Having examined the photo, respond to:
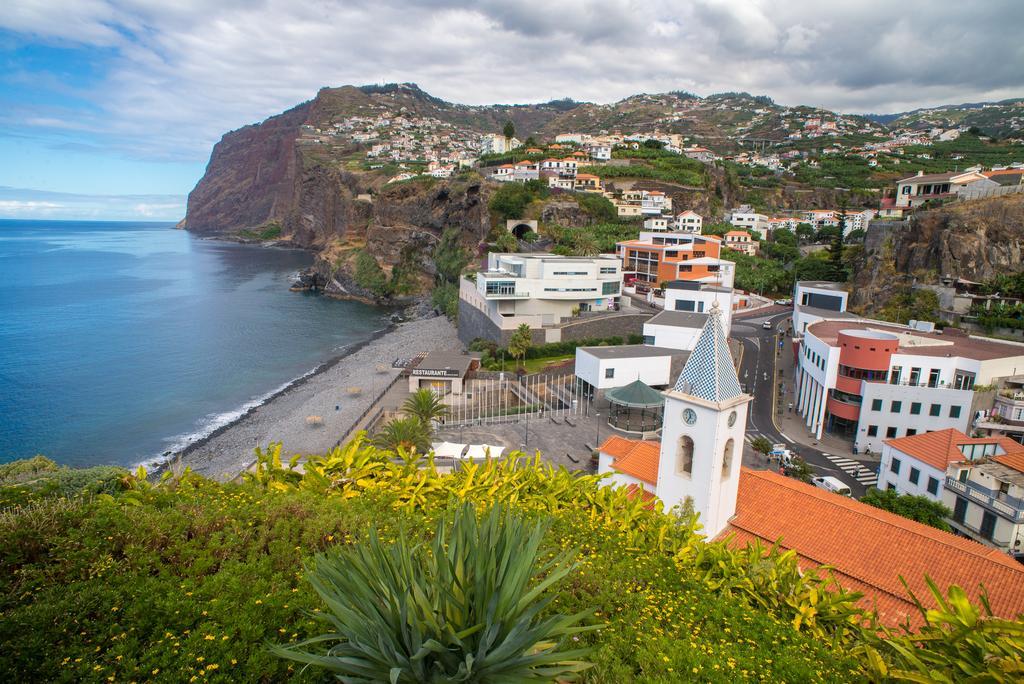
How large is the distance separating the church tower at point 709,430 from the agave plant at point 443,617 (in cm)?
859

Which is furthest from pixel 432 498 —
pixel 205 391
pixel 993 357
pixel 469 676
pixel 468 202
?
pixel 468 202

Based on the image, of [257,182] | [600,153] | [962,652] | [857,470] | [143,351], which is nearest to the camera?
[962,652]

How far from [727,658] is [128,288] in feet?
309

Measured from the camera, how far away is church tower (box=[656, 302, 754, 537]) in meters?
12.1

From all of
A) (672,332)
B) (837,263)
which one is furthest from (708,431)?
(837,263)

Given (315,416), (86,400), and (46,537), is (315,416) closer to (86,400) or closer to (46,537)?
(86,400)

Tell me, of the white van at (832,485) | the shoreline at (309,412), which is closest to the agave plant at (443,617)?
the shoreline at (309,412)

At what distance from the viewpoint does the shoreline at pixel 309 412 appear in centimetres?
2664

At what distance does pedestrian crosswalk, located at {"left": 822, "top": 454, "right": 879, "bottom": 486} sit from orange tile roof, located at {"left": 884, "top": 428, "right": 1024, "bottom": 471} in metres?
2.53

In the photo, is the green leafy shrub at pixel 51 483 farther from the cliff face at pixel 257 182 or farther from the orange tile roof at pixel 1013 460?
the cliff face at pixel 257 182

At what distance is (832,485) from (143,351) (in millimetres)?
51163

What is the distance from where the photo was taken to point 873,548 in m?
11.0

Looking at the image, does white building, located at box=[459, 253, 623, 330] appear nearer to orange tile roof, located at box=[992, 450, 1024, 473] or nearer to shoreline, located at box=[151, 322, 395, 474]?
shoreline, located at box=[151, 322, 395, 474]

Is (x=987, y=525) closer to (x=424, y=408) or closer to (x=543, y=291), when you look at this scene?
(x=424, y=408)
